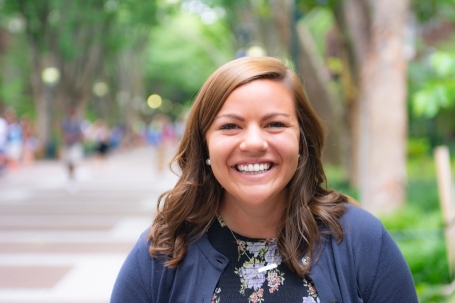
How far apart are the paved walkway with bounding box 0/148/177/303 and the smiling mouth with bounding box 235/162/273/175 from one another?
627 millimetres

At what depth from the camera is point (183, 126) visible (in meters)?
3.93

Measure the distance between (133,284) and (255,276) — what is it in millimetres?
424

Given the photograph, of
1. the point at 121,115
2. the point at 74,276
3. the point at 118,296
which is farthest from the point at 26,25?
the point at 121,115

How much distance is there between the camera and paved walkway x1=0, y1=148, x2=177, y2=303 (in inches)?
239

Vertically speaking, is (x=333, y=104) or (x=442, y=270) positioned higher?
(x=333, y=104)

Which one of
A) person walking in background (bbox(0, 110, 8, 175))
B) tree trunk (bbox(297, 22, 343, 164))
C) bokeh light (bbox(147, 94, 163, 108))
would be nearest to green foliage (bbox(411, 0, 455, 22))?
tree trunk (bbox(297, 22, 343, 164))

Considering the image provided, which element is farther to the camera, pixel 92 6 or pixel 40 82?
pixel 40 82

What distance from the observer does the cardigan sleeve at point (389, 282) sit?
1.81m

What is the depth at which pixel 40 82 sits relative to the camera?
2436 cm

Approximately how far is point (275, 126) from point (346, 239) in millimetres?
454

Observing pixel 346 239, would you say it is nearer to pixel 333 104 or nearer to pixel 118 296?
pixel 118 296

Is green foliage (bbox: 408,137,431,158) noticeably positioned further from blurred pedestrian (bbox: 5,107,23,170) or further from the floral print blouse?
the floral print blouse

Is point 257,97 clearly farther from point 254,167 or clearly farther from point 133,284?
point 133,284

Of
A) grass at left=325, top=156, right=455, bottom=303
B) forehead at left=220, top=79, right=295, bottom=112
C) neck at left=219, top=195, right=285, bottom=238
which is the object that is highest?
forehead at left=220, top=79, right=295, bottom=112
